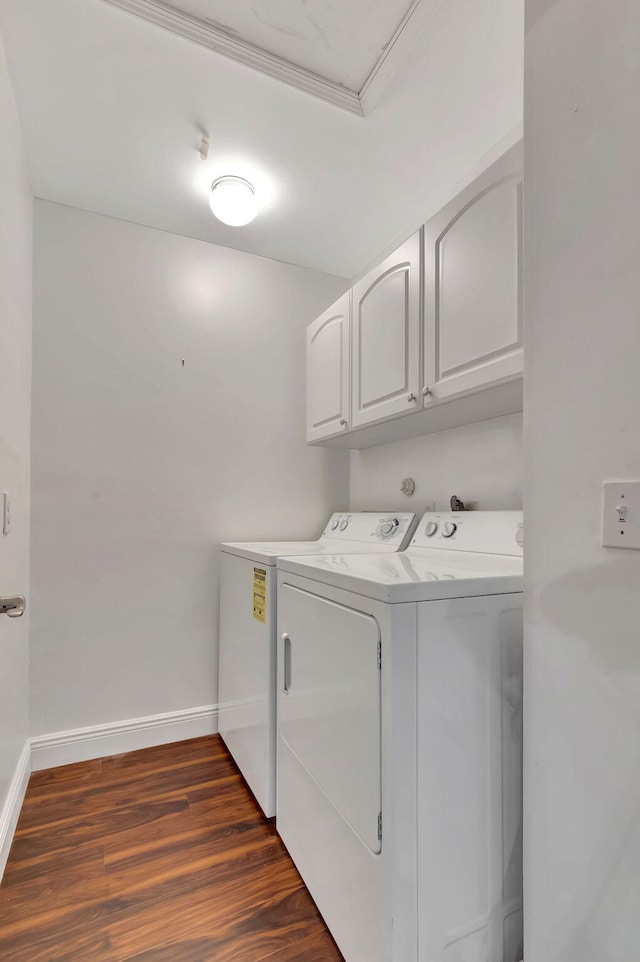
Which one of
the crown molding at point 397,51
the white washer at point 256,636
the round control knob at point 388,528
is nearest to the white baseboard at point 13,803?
the white washer at point 256,636

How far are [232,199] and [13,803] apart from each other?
2345 millimetres

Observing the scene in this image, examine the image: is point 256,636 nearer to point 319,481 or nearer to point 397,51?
point 319,481

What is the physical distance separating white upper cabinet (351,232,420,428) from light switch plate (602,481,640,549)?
0.91 metres

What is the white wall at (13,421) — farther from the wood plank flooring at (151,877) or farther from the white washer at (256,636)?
the white washer at (256,636)

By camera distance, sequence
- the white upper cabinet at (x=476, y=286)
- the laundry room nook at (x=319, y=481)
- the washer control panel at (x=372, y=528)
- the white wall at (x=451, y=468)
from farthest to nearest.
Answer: the washer control panel at (x=372, y=528)
the white wall at (x=451, y=468)
the white upper cabinet at (x=476, y=286)
the laundry room nook at (x=319, y=481)

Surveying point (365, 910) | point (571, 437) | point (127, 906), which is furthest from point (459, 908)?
point (571, 437)

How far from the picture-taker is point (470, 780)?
38.8 inches

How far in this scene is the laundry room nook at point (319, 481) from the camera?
81 centimetres

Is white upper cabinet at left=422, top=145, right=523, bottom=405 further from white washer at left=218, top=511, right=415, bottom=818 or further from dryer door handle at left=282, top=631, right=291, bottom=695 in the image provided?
dryer door handle at left=282, top=631, right=291, bottom=695

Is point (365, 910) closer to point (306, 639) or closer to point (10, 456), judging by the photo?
point (306, 639)

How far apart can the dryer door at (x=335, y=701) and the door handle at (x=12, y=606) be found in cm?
69

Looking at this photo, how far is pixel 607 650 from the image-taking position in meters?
0.76

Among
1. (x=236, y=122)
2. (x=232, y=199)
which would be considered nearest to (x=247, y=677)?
(x=232, y=199)

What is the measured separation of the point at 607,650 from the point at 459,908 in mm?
677
